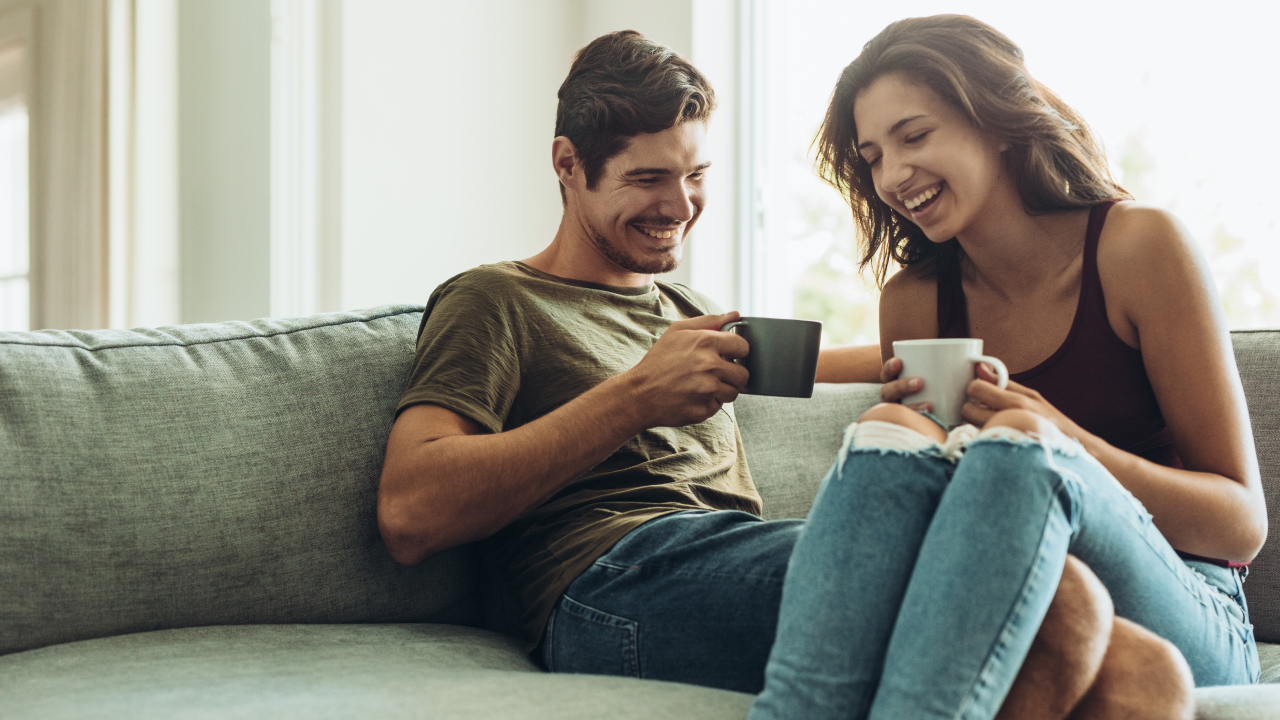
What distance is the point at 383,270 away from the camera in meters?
2.54

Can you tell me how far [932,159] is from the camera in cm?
133

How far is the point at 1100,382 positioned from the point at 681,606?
673 mm

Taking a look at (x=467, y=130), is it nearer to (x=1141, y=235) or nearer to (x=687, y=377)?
(x=687, y=377)

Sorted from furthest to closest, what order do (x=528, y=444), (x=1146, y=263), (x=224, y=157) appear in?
(x=224, y=157)
(x=1146, y=263)
(x=528, y=444)

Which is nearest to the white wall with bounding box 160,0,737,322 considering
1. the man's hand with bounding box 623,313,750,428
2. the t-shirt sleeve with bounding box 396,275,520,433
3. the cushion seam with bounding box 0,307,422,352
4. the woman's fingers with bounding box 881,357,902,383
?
the cushion seam with bounding box 0,307,422,352

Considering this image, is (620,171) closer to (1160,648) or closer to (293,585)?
(293,585)

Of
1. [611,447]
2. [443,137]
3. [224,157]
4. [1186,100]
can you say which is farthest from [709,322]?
[224,157]

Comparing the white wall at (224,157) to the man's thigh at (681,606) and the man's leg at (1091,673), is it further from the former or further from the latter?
the man's leg at (1091,673)

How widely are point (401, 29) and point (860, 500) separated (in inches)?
86.6

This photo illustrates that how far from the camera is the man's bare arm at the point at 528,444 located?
3.59 feet

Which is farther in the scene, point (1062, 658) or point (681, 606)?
point (681, 606)

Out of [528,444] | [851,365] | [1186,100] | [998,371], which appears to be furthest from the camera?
[1186,100]

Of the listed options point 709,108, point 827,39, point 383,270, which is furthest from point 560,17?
point 709,108

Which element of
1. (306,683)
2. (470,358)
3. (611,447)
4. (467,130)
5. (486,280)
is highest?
(467,130)
